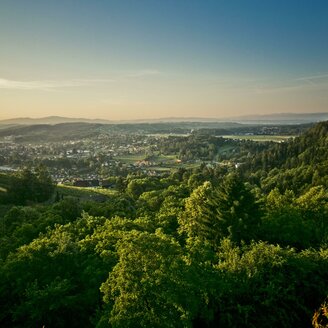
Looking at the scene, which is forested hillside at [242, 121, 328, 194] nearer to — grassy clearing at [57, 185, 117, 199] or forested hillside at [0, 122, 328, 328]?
grassy clearing at [57, 185, 117, 199]

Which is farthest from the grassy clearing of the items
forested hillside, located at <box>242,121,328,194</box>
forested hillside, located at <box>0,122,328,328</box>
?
forested hillside, located at <box>0,122,328,328</box>

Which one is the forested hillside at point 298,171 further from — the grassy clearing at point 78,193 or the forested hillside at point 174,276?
the forested hillside at point 174,276

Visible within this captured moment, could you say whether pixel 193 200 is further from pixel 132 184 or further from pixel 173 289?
pixel 132 184

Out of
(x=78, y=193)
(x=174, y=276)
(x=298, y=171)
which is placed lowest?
(x=78, y=193)

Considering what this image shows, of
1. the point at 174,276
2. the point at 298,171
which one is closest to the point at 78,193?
the point at 298,171

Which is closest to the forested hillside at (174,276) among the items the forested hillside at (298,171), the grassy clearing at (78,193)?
the forested hillside at (298,171)

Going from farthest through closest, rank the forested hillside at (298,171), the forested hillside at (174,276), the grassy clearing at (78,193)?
the grassy clearing at (78,193) → the forested hillside at (298,171) → the forested hillside at (174,276)

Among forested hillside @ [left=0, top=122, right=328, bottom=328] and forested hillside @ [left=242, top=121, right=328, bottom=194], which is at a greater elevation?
forested hillside @ [left=0, top=122, right=328, bottom=328]

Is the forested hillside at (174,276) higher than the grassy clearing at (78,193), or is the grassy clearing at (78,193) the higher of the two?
the forested hillside at (174,276)

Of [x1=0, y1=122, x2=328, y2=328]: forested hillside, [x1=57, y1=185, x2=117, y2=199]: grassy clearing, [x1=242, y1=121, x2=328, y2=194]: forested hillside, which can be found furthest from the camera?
[x1=57, y1=185, x2=117, y2=199]: grassy clearing

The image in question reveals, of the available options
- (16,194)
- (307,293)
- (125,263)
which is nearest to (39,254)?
(125,263)

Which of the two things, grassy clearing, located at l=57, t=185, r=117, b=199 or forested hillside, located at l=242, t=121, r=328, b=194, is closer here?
forested hillside, located at l=242, t=121, r=328, b=194

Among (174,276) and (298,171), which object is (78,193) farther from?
(174,276)
